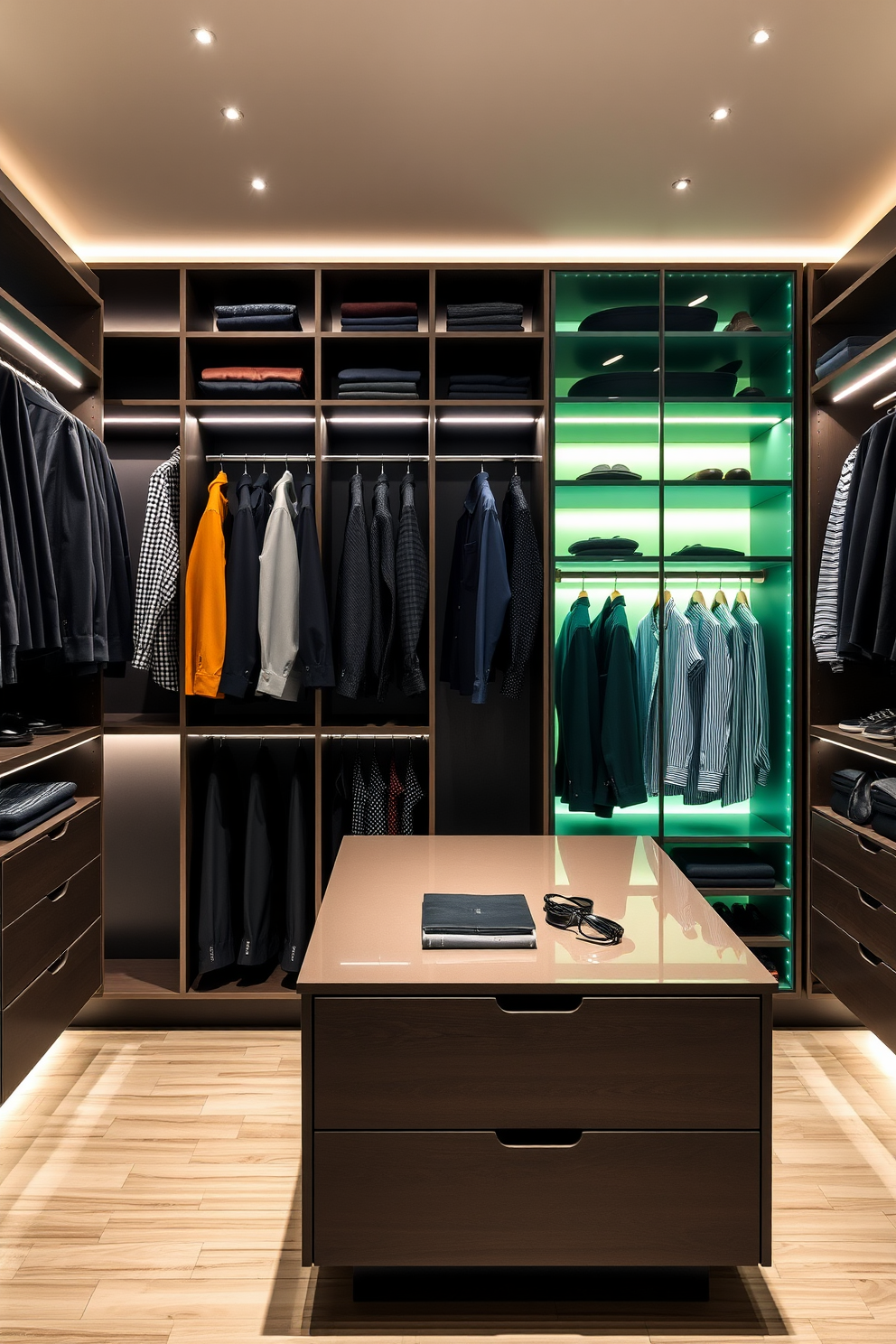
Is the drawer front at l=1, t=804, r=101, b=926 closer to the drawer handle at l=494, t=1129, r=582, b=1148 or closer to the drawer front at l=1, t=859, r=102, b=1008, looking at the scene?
the drawer front at l=1, t=859, r=102, b=1008

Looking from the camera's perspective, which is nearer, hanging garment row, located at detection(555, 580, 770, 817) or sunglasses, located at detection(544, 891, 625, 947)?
sunglasses, located at detection(544, 891, 625, 947)

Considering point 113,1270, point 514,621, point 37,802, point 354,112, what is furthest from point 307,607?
point 113,1270

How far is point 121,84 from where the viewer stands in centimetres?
238

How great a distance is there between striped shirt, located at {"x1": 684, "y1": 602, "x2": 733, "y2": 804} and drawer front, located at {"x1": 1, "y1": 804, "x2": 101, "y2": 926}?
2.18 m

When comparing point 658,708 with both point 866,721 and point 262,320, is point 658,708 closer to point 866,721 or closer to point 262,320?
point 866,721

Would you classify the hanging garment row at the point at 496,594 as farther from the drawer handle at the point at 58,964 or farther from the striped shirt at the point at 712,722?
the drawer handle at the point at 58,964

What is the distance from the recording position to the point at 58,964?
8.84 feet

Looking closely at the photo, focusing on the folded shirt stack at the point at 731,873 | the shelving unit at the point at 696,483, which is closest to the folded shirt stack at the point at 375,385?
the shelving unit at the point at 696,483

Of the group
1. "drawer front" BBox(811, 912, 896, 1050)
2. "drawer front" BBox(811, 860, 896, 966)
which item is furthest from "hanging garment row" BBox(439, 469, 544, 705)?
"drawer front" BBox(811, 912, 896, 1050)

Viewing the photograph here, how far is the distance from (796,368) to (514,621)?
1.43 metres

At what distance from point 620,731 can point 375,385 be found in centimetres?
161

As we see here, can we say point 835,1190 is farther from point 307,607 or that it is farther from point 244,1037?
point 307,607

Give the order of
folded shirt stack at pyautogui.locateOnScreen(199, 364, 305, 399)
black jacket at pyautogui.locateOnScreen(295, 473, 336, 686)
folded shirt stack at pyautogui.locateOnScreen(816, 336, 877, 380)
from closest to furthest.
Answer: folded shirt stack at pyautogui.locateOnScreen(816, 336, 877, 380) → black jacket at pyautogui.locateOnScreen(295, 473, 336, 686) → folded shirt stack at pyautogui.locateOnScreen(199, 364, 305, 399)

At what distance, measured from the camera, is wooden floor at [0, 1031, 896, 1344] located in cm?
177
